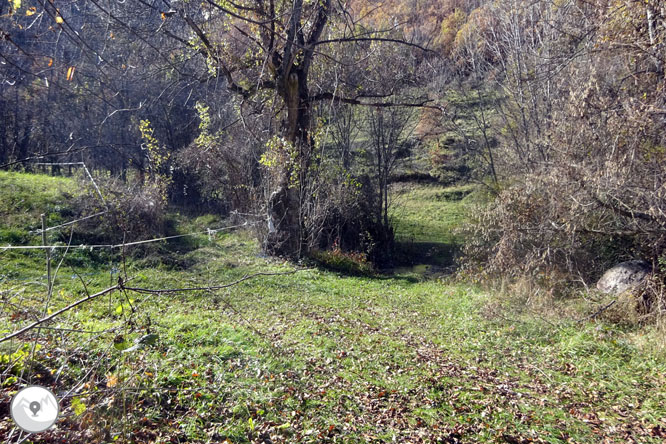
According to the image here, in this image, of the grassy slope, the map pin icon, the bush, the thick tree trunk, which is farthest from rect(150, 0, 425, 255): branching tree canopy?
the map pin icon

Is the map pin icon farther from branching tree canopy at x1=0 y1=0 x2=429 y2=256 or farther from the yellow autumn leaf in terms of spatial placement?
branching tree canopy at x1=0 y1=0 x2=429 y2=256

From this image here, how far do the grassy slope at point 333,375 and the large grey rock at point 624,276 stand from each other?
127cm

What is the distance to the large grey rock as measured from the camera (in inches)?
333

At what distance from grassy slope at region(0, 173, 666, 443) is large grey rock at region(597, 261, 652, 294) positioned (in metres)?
1.27

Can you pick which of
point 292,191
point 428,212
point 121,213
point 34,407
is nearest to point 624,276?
point 292,191

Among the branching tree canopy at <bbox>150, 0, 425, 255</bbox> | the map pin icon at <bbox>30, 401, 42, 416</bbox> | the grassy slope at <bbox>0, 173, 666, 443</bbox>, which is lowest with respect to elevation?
the grassy slope at <bbox>0, 173, 666, 443</bbox>

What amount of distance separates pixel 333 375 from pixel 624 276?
616cm

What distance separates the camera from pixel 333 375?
5.57m

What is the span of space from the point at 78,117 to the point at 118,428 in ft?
66.6

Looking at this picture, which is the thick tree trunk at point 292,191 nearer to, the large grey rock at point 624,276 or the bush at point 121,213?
the bush at point 121,213

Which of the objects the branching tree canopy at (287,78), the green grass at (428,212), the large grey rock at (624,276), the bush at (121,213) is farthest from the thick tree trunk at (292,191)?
the large grey rock at (624,276)

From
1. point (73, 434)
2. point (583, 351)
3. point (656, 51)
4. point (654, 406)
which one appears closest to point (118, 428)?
point (73, 434)

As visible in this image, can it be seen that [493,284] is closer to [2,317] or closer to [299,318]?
[299,318]

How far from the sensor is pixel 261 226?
13.7 metres
